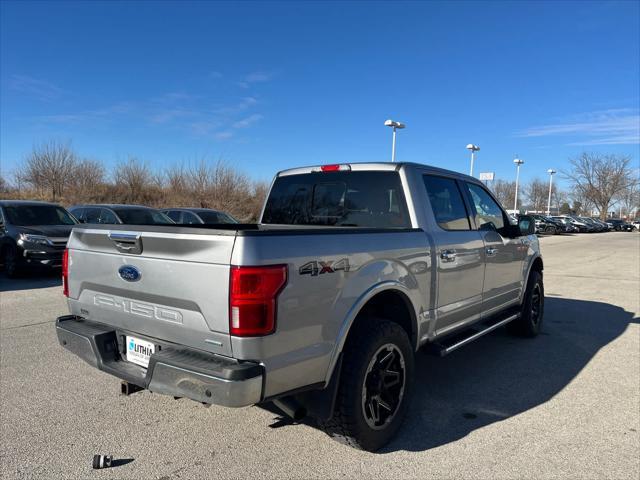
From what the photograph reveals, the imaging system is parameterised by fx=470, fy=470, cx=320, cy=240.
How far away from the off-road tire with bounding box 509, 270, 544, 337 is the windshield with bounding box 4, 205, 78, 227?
9813mm

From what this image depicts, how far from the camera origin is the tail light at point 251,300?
2.39 metres

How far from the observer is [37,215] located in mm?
10844

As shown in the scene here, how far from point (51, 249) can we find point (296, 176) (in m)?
7.44

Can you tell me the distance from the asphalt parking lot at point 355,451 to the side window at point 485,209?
1494 millimetres

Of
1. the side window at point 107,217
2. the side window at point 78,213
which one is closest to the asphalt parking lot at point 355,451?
the side window at point 107,217

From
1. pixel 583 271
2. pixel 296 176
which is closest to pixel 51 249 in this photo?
pixel 296 176

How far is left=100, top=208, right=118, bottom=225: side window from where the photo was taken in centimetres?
1277

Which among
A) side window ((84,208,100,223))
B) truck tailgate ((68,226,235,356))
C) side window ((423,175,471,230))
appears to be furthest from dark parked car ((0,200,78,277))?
side window ((423,175,471,230))

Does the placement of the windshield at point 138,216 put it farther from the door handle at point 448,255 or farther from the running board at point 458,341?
the door handle at point 448,255

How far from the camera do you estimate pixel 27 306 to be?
721cm

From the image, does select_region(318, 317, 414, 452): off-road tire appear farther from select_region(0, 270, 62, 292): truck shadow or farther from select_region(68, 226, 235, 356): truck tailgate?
select_region(0, 270, 62, 292): truck shadow

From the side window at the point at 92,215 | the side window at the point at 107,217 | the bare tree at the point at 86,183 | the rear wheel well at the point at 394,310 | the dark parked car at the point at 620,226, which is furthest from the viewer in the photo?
the dark parked car at the point at 620,226

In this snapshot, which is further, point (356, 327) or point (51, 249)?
point (51, 249)

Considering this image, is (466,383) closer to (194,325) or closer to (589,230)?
(194,325)
